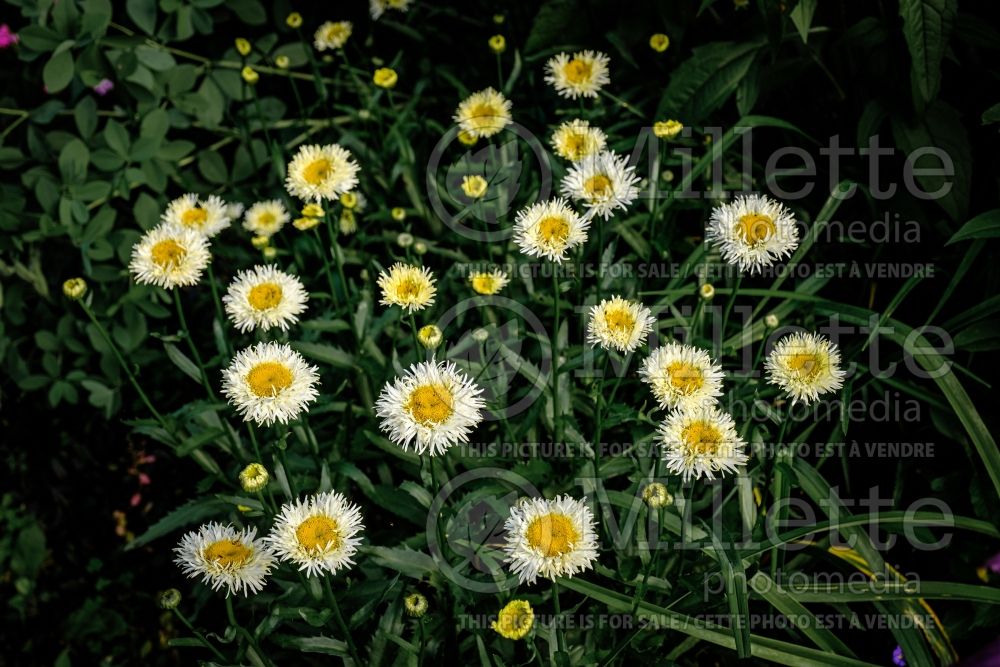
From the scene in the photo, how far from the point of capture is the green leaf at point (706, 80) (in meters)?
1.76

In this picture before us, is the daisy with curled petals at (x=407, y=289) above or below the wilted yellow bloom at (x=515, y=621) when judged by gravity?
above

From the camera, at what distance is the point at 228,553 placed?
1283 millimetres

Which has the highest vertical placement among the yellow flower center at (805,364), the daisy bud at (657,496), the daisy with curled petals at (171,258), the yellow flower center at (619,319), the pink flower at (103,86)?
the pink flower at (103,86)

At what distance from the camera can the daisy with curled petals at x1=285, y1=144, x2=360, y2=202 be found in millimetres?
1682

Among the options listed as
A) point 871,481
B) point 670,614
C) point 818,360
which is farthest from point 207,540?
point 871,481

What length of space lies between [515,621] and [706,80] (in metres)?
1.20

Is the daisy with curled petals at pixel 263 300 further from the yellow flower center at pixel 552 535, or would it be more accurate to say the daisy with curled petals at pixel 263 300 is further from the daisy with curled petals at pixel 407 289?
the yellow flower center at pixel 552 535

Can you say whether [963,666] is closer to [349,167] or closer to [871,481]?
[871,481]

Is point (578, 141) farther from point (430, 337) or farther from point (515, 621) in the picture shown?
point (515, 621)

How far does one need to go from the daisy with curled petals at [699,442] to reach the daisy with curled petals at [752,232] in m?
0.29

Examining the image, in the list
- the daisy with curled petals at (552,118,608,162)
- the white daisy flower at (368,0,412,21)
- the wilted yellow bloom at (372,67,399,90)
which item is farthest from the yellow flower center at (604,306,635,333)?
the white daisy flower at (368,0,412,21)

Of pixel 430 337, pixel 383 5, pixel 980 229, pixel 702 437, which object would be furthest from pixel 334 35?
pixel 980 229

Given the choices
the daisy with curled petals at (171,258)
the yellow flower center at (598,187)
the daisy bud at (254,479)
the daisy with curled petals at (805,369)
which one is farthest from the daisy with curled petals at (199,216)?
the daisy with curled petals at (805,369)

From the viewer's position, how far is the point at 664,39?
1880 millimetres
